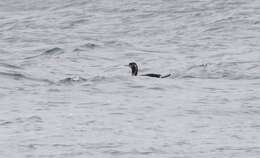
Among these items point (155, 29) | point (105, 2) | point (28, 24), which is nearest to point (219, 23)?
point (155, 29)

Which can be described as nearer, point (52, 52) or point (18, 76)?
point (18, 76)

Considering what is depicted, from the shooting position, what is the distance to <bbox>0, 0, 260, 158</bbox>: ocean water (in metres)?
13.0

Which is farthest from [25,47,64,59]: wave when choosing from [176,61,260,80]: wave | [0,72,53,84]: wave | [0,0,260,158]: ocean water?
[176,61,260,80]: wave

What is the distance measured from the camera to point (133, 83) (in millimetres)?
20578

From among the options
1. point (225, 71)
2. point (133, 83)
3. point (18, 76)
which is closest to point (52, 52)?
point (18, 76)

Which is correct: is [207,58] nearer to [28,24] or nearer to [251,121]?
[251,121]

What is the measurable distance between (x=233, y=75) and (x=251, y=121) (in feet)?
23.5

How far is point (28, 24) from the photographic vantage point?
38500mm

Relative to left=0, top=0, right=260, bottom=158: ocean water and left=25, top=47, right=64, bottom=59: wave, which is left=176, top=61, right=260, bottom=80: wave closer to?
→ left=0, top=0, right=260, bottom=158: ocean water

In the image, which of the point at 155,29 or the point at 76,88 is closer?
the point at 76,88

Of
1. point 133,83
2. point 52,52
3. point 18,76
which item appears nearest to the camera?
point 133,83

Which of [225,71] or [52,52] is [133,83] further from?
[52,52]

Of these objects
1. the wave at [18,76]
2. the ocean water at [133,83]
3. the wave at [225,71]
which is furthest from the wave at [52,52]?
the wave at [225,71]

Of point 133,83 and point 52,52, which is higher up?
point 52,52
